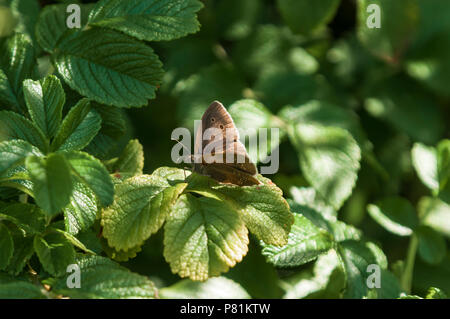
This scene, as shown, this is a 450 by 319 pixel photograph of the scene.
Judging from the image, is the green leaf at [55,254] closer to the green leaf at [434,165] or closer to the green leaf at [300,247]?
the green leaf at [300,247]

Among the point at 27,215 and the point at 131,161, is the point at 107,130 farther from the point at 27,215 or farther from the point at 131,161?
the point at 27,215

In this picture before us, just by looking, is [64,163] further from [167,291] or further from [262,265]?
[262,265]

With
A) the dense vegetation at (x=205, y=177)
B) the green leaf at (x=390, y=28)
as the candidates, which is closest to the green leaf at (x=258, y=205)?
the dense vegetation at (x=205, y=177)

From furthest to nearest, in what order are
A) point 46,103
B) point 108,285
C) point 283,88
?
point 283,88 → point 46,103 → point 108,285

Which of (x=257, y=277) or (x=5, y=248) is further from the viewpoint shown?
(x=257, y=277)

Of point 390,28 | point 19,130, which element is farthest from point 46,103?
point 390,28

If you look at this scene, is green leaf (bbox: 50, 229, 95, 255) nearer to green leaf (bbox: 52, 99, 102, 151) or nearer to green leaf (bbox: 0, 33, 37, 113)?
green leaf (bbox: 52, 99, 102, 151)

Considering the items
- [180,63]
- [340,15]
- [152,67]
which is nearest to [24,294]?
[152,67]

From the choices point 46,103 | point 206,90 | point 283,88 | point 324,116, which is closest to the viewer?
point 46,103
